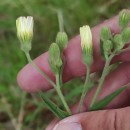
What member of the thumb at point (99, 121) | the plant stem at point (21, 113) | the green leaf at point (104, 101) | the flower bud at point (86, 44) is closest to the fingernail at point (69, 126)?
the thumb at point (99, 121)

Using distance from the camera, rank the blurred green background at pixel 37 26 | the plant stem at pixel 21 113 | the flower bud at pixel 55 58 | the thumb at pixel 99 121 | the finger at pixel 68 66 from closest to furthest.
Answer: the thumb at pixel 99 121 < the flower bud at pixel 55 58 < the finger at pixel 68 66 < the plant stem at pixel 21 113 < the blurred green background at pixel 37 26

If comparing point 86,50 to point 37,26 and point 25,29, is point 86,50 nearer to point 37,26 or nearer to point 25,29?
point 25,29

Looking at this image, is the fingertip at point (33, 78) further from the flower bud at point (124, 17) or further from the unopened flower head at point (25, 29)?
the flower bud at point (124, 17)

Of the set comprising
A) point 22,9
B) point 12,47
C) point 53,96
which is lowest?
point 53,96

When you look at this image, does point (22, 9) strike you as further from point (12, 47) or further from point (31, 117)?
point (31, 117)

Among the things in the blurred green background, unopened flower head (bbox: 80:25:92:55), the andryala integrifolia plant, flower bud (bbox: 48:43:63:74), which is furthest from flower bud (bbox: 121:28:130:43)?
the blurred green background

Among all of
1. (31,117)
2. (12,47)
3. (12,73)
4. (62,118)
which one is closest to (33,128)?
(31,117)

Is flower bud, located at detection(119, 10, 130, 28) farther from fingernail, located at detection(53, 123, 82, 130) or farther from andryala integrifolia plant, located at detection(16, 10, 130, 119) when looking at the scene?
fingernail, located at detection(53, 123, 82, 130)
